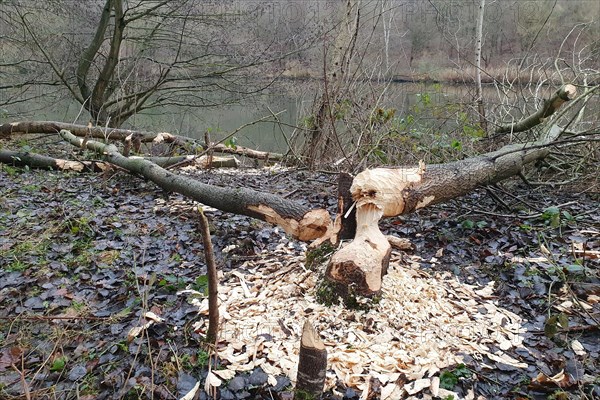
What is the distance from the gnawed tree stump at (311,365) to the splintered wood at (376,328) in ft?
0.58

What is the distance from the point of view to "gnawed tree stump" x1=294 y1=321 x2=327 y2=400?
1.68 m

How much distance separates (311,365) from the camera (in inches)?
66.9

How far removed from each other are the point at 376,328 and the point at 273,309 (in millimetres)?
605

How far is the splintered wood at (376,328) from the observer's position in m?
1.98

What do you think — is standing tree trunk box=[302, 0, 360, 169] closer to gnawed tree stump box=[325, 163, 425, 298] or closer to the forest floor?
the forest floor

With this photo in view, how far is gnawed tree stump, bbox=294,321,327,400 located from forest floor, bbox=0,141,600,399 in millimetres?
158

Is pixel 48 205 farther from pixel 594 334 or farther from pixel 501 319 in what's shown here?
pixel 594 334

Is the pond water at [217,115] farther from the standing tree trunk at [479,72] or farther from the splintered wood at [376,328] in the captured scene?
the splintered wood at [376,328]

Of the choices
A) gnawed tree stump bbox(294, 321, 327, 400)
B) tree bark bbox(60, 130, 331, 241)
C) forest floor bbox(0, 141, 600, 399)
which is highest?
tree bark bbox(60, 130, 331, 241)

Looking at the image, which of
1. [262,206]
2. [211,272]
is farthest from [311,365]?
[262,206]

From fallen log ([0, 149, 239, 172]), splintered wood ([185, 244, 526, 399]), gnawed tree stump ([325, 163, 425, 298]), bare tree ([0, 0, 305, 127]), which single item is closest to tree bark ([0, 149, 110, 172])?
fallen log ([0, 149, 239, 172])

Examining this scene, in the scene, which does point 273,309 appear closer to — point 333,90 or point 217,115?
point 333,90

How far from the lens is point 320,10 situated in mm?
9148

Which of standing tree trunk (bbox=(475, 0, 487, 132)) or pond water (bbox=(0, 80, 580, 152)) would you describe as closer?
standing tree trunk (bbox=(475, 0, 487, 132))
